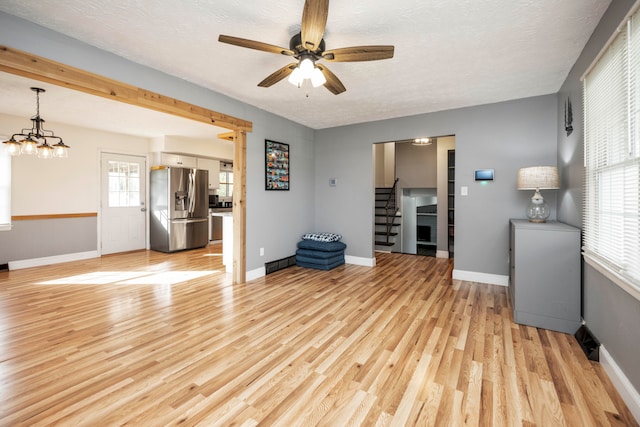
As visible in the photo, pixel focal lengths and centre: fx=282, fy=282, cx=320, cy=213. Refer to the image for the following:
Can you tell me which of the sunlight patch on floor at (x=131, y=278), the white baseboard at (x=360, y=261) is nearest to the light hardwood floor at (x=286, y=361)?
the sunlight patch on floor at (x=131, y=278)

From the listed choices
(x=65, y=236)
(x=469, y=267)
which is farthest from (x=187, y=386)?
(x=65, y=236)

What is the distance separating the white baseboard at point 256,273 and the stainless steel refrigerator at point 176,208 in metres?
3.01

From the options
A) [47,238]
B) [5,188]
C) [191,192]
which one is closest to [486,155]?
[191,192]

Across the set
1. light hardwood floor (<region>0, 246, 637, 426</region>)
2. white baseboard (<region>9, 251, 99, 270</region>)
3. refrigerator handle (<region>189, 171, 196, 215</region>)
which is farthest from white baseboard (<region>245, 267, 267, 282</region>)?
white baseboard (<region>9, 251, 99, 270</region>)

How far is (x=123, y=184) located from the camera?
6.23 metres

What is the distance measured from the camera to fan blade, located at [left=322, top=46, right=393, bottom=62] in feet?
6.67

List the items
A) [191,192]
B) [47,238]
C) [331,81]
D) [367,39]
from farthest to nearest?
[191,192] → [47,238] → [331,81] → [367,39]

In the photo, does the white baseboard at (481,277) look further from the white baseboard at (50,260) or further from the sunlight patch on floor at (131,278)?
the white baseboard at (50,260)

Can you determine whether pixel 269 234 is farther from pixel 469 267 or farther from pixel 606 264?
pixel 606 264

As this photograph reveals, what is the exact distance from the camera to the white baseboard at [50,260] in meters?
4.73

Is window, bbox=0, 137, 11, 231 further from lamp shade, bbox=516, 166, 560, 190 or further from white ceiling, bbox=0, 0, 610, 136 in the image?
lamp shade, bbox=516, 166, 560, 190

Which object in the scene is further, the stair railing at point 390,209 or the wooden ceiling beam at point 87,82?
the stair railing at point 390,209

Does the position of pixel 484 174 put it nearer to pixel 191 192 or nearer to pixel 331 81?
pixel 331 81

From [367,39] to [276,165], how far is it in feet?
8.51
